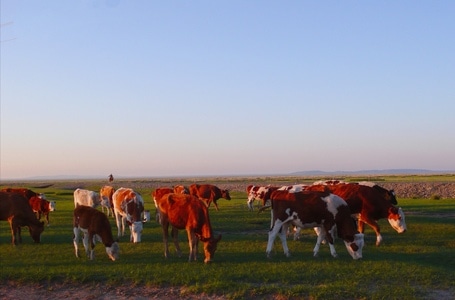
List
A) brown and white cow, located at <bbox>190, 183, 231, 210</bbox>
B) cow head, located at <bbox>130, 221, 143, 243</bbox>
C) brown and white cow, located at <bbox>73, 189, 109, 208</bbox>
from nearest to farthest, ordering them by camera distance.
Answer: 1. cow head, located at <bbox>130, 221, 143, 243</bbox>
2. brown and white cow, located at <bbox>73, 189, 109, 208</bbox>
3. brown and white cow, located at <bbox>190, 183, 231, 210</bbox>

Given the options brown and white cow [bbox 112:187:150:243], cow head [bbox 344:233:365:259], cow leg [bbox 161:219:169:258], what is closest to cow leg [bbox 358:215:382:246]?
cow head [bbox 344:233:365:259]

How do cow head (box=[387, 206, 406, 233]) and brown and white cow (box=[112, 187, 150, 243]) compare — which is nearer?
brown and white cow (box=[112, 187, 150, 243])

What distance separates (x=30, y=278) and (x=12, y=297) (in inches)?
49.5

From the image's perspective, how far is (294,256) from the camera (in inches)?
589

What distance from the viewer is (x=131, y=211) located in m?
19.3

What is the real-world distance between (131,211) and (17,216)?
4234 mm

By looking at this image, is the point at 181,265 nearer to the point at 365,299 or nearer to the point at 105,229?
the point at 105,229

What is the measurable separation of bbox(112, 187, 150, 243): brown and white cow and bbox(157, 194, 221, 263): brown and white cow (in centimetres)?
286

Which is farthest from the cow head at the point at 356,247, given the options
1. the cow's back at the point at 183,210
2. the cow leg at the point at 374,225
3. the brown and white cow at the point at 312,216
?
the cow's back at the point at 183,210

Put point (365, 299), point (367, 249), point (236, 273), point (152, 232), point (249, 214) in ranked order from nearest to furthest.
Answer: point (365, 299) → point (236, 273) → point (367, 249) → point (152, 232) → point (249, 214)

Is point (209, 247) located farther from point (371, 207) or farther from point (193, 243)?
point (371, 207)

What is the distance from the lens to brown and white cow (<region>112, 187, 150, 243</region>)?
17953mm

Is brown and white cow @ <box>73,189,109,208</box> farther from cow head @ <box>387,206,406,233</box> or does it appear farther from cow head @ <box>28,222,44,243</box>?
cow head @ <box>387,206,406,233</box>

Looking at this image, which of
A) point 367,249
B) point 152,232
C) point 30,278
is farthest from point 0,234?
point 367,249
